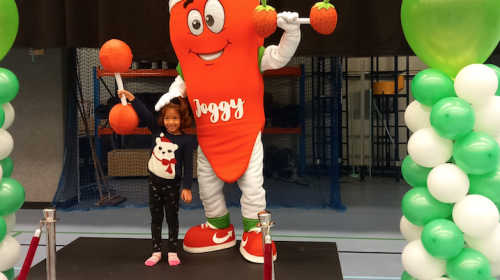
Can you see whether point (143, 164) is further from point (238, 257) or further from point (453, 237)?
point (453, 237)

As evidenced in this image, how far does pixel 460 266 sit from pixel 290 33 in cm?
133

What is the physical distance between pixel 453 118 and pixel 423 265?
0.62m

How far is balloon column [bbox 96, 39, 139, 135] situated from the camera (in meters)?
2.18

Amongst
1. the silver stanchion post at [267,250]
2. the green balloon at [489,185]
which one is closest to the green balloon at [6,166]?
the silver stanchion post at [267,250]

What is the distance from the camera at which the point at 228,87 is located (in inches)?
91.0

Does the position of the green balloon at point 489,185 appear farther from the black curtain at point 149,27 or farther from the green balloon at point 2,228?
the green balloon at point 2,228

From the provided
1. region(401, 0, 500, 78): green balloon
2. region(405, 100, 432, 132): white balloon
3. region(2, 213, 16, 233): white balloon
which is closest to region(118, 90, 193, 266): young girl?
region(2, 213, 16, 233): white balloon

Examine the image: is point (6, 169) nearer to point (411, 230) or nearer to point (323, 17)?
point (323, 17)

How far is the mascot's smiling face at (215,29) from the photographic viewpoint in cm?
226

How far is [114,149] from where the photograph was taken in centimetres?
568

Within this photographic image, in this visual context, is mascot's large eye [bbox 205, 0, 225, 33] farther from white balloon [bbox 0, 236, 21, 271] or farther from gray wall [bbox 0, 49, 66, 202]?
gray wall [bbox 0, 49, 66, 202]

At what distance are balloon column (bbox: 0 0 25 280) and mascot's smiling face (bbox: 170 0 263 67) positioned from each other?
88 centimetres

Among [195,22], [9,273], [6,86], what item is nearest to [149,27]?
[195,22]

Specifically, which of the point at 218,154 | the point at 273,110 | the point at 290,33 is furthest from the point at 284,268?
the point at 273,110
